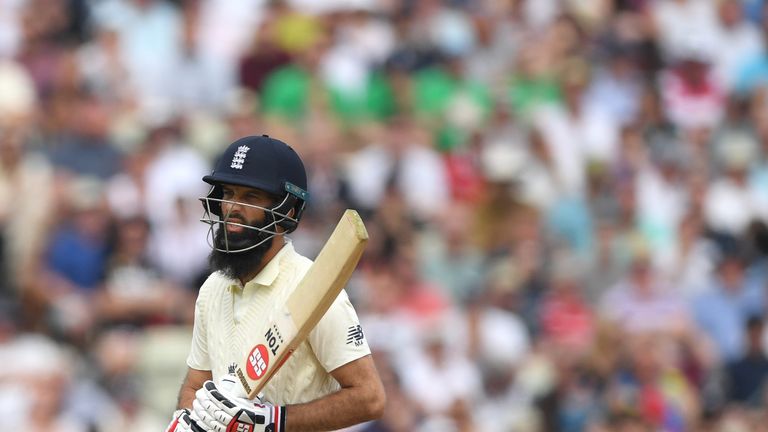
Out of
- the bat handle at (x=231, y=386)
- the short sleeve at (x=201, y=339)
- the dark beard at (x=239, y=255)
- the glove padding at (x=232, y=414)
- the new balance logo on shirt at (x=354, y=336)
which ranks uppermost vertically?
the dark beard at (x=239, y=255)

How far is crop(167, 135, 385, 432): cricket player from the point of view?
5639 mm

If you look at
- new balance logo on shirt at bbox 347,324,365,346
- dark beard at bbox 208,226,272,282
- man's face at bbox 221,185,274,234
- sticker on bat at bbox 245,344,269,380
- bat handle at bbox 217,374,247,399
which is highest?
man's face at bbox 221,185,274,234

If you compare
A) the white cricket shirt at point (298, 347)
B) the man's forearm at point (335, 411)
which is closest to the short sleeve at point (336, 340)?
the white cricket shirt at point (298, 347)

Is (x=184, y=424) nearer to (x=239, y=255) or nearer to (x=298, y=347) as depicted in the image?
(x=298, y=347)

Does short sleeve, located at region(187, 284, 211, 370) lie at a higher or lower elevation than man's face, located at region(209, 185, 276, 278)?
lower

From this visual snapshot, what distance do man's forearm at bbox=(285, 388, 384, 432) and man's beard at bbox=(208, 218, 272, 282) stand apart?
1.81 feet

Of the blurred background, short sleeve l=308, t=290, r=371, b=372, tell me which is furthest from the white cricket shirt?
the blurred background

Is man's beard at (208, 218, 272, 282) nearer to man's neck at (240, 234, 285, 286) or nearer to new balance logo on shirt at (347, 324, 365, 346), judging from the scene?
man's neck at (240, 234, 285, 286)

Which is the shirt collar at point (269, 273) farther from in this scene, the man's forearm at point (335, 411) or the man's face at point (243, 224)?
the man's forearm at point (335, 411)

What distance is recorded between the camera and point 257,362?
18.6 feet

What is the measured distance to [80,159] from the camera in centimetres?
1262

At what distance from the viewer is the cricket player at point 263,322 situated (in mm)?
5639

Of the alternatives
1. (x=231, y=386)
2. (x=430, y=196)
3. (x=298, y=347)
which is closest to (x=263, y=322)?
(x=298, y=347)

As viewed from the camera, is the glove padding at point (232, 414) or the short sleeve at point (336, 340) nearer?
the glove padding at point (232, 414)
